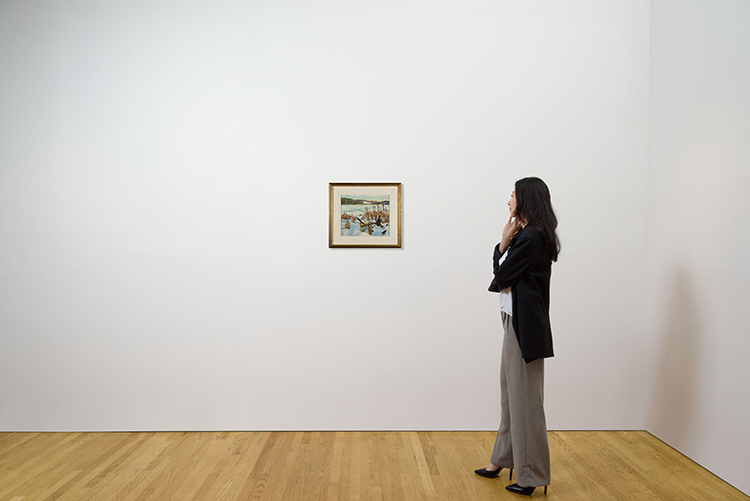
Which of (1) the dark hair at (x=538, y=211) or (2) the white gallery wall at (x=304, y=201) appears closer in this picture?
(1) the dark hair at (x=538, y=211)

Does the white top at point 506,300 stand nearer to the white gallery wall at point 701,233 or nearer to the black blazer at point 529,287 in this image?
the black blazer at point 529,287

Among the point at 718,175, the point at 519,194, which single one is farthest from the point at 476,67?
the point at 718,175

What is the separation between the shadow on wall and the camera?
3137mm

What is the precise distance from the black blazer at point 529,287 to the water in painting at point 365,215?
1251mm

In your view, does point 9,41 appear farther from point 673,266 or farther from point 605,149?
point 673,266

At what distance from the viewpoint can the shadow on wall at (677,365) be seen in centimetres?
314

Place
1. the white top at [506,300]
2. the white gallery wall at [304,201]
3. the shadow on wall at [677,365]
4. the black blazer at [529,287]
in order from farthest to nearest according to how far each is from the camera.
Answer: the white gallery wall at [304,201]
the shadow on wall at [677,365]
the white top at [506,300]
the black blazer at [529,287]

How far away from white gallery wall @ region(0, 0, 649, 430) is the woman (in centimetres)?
107

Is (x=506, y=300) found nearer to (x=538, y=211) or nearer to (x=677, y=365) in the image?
(x=538, y=211)

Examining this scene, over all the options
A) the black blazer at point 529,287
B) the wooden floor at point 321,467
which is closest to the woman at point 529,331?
the black blazer at point 529,287

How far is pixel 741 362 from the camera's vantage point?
8.86ft

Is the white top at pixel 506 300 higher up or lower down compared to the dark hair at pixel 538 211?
lower down

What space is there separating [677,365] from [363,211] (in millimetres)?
2299

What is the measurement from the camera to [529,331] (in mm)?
2518
